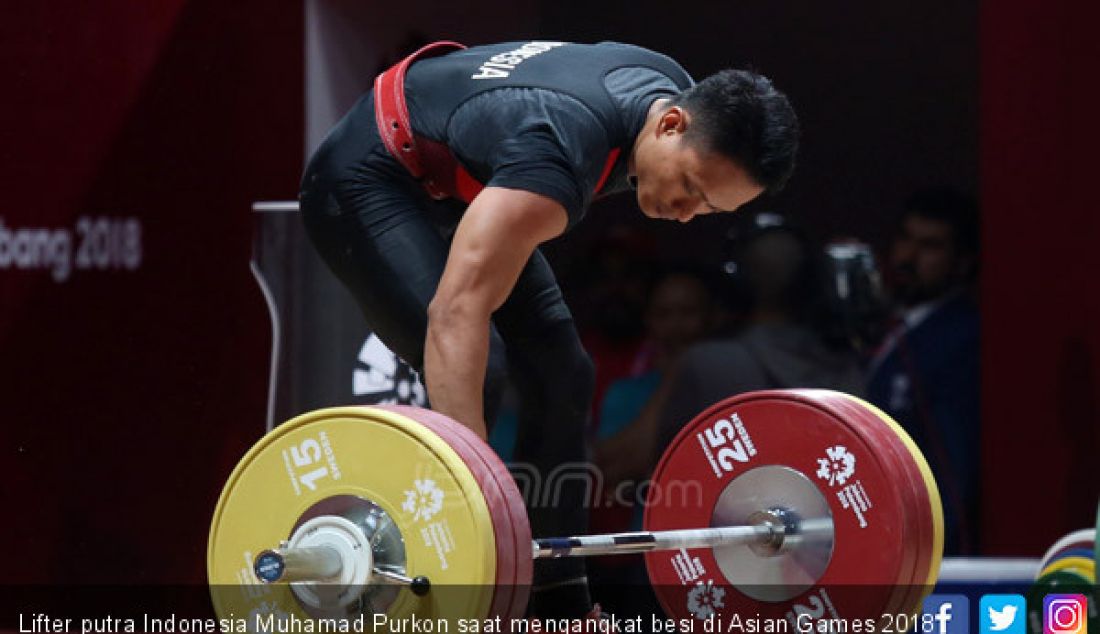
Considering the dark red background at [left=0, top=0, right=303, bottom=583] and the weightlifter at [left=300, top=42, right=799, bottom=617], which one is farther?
the dark red background at [left=0, top=0, right=303, bottom=583]

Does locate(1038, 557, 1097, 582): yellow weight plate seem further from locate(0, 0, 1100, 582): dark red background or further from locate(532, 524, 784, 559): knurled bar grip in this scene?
locate(0, 0, 1100, 582): dark red background

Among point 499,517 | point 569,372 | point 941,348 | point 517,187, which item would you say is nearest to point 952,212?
Result: point 941,348

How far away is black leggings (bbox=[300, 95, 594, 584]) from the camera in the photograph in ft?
10.0

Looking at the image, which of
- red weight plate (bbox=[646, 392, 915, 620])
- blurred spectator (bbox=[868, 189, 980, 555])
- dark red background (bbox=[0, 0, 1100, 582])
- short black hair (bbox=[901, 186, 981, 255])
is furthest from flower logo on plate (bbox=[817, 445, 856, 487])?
short black hair (bbox=[901, 186, 981, 255])

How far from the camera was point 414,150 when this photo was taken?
3111mm

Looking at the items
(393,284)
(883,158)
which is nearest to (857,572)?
(393,284)

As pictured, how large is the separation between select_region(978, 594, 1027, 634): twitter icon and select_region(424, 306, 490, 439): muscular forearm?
123 centimetres

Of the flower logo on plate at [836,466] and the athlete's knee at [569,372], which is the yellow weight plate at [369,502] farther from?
the flower logo on plate at [836,466]

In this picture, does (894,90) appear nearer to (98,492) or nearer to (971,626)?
(971,626)

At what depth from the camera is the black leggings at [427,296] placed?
3059 mm

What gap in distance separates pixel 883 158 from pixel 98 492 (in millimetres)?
2782

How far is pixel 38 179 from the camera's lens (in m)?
3.53

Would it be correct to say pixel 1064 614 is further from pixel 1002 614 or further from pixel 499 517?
pixel 499 517

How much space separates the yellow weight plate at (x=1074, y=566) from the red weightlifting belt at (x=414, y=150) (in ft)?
4.87
